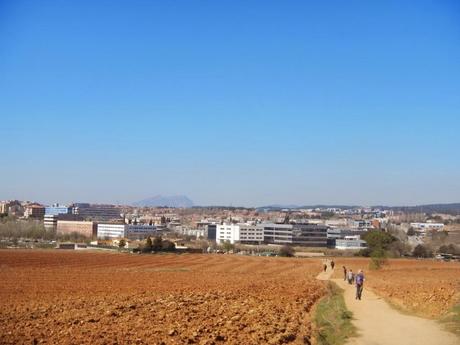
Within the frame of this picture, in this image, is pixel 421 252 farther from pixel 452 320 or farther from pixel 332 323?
pixel 332 323

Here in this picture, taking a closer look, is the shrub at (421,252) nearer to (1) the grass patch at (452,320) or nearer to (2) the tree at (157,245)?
(2) the tree at (157,245)

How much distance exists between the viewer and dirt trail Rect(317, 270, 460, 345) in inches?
727

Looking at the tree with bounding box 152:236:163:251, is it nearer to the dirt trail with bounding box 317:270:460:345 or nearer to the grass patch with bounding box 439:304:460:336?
the dirt trail with bounding box 317:270:460:345

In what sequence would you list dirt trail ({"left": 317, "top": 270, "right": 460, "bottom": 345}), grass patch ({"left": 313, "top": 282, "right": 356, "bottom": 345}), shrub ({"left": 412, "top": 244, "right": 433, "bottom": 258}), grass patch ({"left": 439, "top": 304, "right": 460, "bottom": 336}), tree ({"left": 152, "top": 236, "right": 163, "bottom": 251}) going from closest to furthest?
dirt trail ({"left": 317, "top": 270, "right": 460, "bottom": 345}) → grass patch ({"left": 313, "top": 282, "right": 356, "bottom": 345}) → grass patch ({"left": 439, "top": 304, "right": 460, "bottom": 336}) → tree ({"left": 152, "top": 236, "right": 163, "bottom": 251}) → shrub ({"left": 412, "top": 244, "right": 433, "bottom": 258})

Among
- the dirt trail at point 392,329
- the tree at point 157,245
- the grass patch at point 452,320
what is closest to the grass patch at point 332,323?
the dirt trail at point 392,329

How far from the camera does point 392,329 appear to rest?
21.1 meters

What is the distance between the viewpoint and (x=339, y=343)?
18641 mm

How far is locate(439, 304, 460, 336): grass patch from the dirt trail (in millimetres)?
319

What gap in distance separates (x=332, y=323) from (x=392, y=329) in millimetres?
2369

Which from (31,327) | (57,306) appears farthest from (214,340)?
(57,306)

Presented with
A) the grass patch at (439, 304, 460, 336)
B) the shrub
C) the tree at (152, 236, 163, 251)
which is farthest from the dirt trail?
the shrub

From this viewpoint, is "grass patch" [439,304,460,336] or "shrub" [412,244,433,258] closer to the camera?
"grass patch" [439,304,460,336]

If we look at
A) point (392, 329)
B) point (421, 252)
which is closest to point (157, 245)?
point (421, 252)

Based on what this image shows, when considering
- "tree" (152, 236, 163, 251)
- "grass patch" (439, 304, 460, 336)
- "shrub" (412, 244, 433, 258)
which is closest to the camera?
"grass patch" (439, 304, 460, 336)
